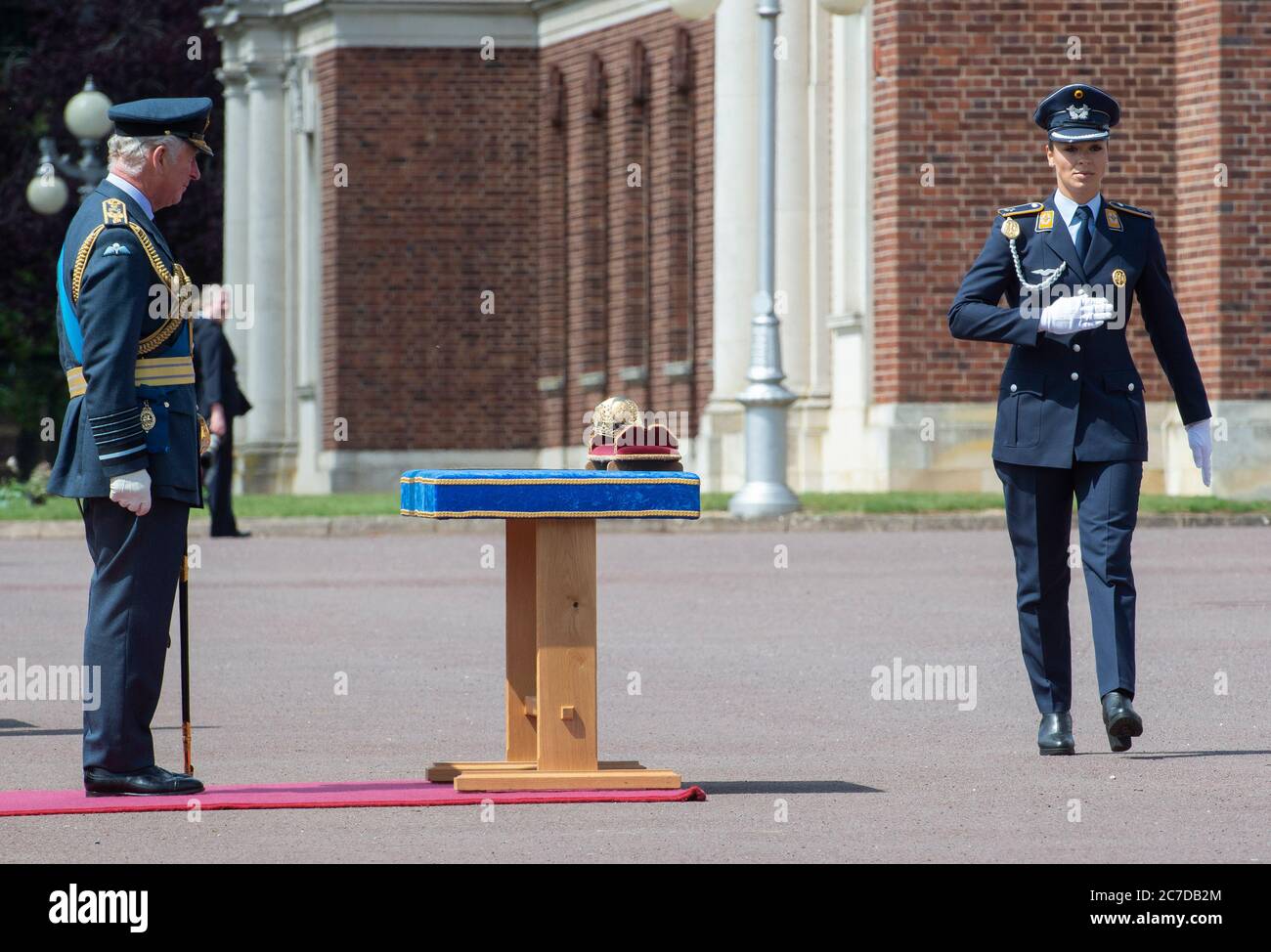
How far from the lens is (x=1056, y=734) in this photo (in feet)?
28.5

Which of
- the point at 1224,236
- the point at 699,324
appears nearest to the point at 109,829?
the point at 1224,236

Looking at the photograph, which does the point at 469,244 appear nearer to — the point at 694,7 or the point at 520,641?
the point at 694,7

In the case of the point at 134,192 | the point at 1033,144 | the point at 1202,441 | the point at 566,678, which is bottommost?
the point at 566,678

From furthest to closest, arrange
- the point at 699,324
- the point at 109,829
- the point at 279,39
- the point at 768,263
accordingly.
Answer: the point at 279,39
the point at 699,324
the point at 768,263
the point at 109,829

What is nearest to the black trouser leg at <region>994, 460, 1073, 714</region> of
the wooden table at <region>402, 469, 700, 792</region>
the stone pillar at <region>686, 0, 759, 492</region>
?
the wooden table at <region>402, 469, 700, 792</region>

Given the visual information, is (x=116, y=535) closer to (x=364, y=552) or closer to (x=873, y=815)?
(x=873, y=815)

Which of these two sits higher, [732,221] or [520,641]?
[732,221]

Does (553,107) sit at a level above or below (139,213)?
above

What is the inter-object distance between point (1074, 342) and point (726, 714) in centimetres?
215

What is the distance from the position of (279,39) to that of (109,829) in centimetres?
3405

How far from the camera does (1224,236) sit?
2555cm

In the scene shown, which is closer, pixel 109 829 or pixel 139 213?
pixel 109 829

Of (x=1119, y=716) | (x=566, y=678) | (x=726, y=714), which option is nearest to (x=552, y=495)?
(x=566, y=678)

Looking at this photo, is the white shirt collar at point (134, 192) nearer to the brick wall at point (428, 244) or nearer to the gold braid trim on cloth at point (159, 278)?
the gold braid trim on cloth at point (159, 278)
